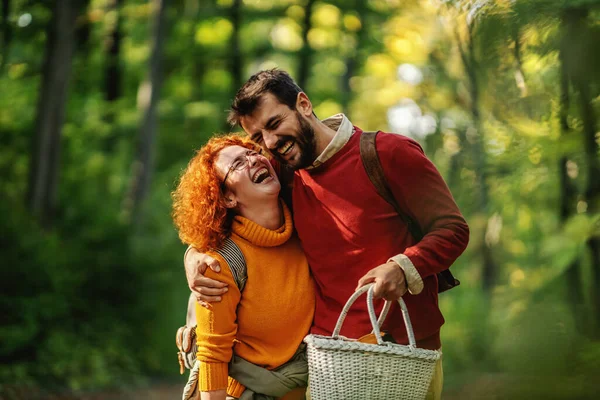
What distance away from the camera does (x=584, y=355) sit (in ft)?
4.93

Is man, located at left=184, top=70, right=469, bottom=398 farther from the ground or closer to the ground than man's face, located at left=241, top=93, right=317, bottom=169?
closer to the ground

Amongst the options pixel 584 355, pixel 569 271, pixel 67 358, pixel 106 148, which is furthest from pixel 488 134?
pixel 106 148

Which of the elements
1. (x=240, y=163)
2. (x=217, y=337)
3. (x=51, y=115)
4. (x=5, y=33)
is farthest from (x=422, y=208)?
(x=5, y=33)

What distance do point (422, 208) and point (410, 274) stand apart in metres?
0.30

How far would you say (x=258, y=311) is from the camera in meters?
3.02

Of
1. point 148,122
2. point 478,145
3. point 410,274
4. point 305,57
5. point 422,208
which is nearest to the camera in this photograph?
point 410,274

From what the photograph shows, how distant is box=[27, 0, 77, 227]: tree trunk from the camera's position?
1078 centimetres

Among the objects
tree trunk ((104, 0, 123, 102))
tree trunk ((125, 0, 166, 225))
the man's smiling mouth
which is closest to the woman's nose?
the man's smiling mouth

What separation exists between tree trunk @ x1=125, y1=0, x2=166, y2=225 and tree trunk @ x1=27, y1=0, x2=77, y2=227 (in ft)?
7.80

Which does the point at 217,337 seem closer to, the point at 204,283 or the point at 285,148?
the point at 204,283

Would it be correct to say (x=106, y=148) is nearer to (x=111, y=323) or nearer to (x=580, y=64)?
(x=111, y=323)

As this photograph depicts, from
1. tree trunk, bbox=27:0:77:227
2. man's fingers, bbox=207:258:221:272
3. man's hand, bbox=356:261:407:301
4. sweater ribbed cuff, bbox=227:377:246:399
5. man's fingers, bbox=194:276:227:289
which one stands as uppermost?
tree trunk, bbox=27:0:77:227

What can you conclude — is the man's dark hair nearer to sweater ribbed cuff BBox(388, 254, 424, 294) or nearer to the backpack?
the backpack

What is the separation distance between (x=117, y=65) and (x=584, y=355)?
15.8 metres
